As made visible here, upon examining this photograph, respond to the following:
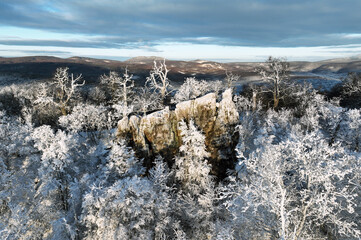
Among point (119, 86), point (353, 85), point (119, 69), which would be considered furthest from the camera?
point (119, 69)

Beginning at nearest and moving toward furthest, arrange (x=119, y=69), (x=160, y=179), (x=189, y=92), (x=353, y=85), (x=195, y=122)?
(x=160, y=179), (x=195, y=122), (x=189, y=92), (x=353, y=85), (x=119, y=69)

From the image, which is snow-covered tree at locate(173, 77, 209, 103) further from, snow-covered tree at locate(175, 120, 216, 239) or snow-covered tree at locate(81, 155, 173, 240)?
snow-covered tree at locate(81, 155, 173, 240)

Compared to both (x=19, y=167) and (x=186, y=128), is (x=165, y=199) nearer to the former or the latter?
(x=186, y=128)

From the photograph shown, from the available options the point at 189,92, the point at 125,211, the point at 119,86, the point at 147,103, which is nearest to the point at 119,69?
the point at 119,86

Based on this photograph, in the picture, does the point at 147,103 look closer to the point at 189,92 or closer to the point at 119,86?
the point at 189,92

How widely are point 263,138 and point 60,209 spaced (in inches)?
1046

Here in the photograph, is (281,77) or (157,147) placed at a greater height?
(281,77)

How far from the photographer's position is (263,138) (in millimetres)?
29609

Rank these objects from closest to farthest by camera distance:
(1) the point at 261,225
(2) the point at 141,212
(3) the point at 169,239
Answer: (1) the point at 261,225, (2) the point at 141,212, (3) the point at 169,239

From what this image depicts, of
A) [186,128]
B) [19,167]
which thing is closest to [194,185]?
[186,128]

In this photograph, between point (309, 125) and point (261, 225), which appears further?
point (309, 125)

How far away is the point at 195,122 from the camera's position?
28000 millimetres

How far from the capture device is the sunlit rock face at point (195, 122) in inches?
1111

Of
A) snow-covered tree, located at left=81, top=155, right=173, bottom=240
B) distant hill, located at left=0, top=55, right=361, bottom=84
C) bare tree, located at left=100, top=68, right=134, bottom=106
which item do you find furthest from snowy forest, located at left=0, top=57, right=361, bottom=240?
distant hill, located at left=0, top=55, right=361, bottom=84
